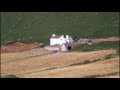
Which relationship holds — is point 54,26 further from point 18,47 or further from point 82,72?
point 82,72

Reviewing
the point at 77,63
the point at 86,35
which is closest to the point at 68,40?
the point at 86,35

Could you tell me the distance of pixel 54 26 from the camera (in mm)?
67500

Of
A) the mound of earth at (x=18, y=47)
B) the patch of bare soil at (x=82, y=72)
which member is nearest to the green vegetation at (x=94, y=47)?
the patch of bare soil at (x=82, y=72)

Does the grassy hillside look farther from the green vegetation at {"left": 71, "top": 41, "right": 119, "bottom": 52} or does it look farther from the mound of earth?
the green vegetation at {"left": 71, "top": 41, "right": 119, "bottom": 52}

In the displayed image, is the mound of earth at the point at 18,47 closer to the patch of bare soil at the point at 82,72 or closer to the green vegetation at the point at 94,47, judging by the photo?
the green vegetation at the point at 94,47

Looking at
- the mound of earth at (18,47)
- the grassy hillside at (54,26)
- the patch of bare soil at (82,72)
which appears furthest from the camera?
the grassy hillside at (54,26)

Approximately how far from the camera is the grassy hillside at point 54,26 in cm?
5831

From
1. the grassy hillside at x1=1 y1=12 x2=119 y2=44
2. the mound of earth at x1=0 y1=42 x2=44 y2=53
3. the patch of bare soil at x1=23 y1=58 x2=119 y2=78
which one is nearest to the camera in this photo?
the patch of bare soil at x1=23 y1=58 x2=119 y2=78

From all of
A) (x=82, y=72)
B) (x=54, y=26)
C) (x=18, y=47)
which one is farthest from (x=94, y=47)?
(x=54, y=26)

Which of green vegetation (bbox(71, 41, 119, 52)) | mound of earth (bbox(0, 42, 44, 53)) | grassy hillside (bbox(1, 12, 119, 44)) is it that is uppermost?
grassy hillside (bbox(1, 12, 119, 44))

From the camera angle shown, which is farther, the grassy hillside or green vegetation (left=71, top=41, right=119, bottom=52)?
the grassy hillside

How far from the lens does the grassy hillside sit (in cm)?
5831

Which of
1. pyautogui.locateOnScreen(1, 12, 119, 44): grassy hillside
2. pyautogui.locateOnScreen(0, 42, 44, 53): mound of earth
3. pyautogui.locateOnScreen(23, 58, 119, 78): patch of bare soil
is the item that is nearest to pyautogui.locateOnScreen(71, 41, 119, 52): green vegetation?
pyautogui.locateOnScreen(23, 58, 119, 78): patch of bare soil
